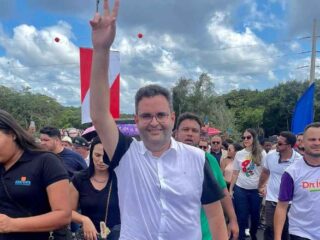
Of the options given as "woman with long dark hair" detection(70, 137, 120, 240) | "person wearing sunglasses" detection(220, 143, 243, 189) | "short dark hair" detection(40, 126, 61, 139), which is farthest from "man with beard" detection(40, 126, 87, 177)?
"person wearing sunglasses" detection(220, 143, 243, 189)

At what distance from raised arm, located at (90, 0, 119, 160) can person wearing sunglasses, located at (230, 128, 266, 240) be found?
5715 mm

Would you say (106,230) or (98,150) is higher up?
(98,150)

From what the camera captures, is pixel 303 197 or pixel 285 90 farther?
pixel 285 90

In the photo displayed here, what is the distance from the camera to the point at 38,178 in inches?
105

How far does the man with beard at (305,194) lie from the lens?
418 centimetres

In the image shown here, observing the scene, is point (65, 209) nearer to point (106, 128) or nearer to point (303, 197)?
point (106, 128)

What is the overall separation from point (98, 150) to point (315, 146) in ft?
6.85

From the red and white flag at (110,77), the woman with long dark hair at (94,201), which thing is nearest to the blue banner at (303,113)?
the red and white flag at (110,77)

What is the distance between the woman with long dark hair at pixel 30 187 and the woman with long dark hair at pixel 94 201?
79cm

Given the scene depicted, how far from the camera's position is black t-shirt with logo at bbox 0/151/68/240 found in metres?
2.64

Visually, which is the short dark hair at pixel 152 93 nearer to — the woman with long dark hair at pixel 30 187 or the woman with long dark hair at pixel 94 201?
the woman with long dark hair at pixel 30 187

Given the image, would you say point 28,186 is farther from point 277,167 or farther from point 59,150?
point 277,167

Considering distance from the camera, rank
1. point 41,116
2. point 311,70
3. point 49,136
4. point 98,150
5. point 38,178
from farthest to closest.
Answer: point 41,116 < point 311,70 < point 49,136 < point 98,150 < point 38,178

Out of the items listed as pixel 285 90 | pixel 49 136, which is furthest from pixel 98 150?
pixel 285 90
